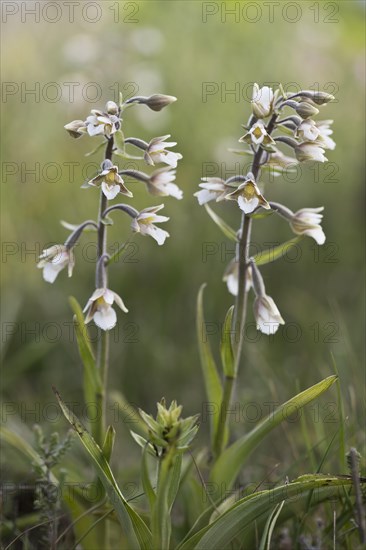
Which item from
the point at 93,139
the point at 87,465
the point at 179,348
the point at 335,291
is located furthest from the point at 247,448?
the point at 93,139

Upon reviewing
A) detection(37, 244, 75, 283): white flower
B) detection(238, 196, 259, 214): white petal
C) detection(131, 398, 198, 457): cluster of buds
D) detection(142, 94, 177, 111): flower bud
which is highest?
detection(142, 94, 177, 111): flower bud

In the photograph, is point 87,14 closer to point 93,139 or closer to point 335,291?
point 93,139

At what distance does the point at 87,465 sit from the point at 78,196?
2293 millimetres

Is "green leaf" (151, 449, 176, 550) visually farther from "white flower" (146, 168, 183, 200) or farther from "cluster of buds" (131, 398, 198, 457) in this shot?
"white flower" (146, 168, 183, 200)

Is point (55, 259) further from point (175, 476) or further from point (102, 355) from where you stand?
point (175, 476)

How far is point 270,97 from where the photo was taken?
209 cm

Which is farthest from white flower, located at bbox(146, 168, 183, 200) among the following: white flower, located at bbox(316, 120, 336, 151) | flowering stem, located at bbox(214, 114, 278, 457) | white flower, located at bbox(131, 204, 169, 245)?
white flower, located at bbox(316, 120, 336, 151)

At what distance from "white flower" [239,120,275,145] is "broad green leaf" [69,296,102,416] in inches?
29.5

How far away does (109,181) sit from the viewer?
6.79ft

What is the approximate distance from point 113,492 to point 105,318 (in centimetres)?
52

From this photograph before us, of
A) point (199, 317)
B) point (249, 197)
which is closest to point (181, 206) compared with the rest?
point (199, 317)

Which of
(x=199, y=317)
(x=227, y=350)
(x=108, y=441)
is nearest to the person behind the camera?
(x=108, y=441)

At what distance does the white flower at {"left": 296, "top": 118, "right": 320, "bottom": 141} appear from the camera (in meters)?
2.13

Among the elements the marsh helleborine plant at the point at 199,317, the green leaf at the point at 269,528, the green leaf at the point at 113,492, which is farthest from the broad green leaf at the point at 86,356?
the green leaf at the point at 269,528
